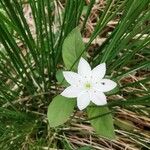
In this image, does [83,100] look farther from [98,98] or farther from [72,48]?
[72,48]

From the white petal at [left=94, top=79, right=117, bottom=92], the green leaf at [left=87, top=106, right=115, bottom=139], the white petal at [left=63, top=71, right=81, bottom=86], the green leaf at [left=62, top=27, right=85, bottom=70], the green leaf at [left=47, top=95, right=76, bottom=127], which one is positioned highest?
the green leaf at [left=62, top=27, right=85, bottom=70]

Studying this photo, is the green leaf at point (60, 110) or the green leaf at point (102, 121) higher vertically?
the green leaf at point (60, 110)

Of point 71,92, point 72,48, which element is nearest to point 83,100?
point 71,92

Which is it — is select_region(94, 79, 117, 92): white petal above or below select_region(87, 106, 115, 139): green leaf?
above
